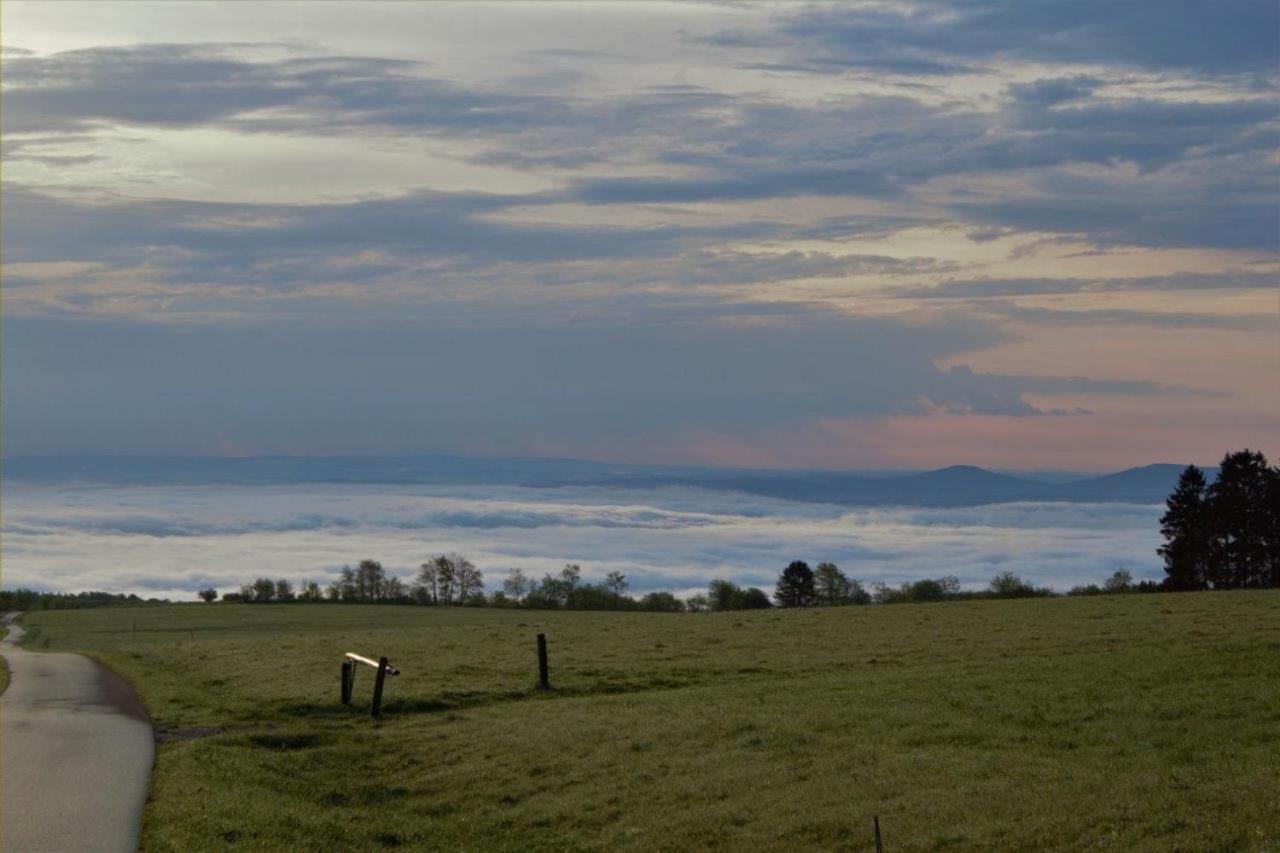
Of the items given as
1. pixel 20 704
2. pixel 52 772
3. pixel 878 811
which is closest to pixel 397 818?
pixel 52 772

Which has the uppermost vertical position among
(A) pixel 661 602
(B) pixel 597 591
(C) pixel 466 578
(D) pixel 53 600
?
(C) pixel 466 578

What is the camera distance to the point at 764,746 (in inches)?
1004

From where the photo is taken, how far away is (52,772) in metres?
24.3

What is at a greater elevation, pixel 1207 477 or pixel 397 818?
pixel 1207 477

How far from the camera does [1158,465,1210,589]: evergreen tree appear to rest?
322ft

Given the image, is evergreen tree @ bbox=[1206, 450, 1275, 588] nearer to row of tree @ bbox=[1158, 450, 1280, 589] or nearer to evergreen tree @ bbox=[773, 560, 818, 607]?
row of tree @ bbox=[1158, 450, 1280, 589]

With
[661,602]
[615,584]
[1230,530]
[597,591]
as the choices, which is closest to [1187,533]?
[1230,530]

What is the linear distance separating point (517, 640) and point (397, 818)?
28375 millimetres

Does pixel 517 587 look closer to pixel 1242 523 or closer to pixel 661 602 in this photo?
pixel 661 602

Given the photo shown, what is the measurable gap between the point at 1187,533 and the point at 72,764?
92467 mm

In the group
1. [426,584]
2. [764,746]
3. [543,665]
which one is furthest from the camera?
[426,584]

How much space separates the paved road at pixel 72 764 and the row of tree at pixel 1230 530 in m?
80.9

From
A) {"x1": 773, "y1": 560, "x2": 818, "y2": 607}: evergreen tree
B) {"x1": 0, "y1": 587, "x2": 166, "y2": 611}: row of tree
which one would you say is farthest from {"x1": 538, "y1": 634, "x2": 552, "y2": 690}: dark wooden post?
{"x1": 0, "y1": 587, "x2": 166, "y2": 611}: row of tree

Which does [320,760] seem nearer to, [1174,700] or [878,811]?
[878,811]
